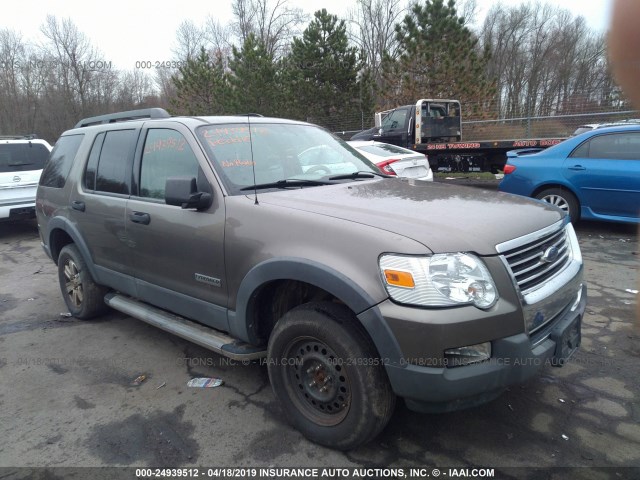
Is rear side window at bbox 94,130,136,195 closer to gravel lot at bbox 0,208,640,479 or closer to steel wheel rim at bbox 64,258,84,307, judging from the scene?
steel wheel rim at bbox 64,258,84,307

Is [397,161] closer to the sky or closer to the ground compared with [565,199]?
closer to the sky

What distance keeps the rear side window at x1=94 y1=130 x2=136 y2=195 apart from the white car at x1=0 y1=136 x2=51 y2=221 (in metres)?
5.82

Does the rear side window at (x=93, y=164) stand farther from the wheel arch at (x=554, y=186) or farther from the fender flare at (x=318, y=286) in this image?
the wheel arch at (x=554, y=186)

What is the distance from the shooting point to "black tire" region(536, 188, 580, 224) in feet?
23.7

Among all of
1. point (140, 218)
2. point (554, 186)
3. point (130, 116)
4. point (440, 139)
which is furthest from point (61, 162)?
point (440, 139)

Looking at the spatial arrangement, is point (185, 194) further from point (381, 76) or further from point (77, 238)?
point (381, 76)

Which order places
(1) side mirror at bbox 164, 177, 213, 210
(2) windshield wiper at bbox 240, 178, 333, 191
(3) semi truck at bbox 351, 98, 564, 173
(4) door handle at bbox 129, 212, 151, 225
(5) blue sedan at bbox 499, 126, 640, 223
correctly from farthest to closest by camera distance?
(3) semi truck at bbox 351, 98, 564, 173, (5) blue sedan at bbox 499, 126, 640, 223, (4) door handle at bbox 129, 212, 151, 225, (2) windshield wiper at bbox 240, 178, 333, 191, (1) side mirror at bbox 164, 177, 213, 210

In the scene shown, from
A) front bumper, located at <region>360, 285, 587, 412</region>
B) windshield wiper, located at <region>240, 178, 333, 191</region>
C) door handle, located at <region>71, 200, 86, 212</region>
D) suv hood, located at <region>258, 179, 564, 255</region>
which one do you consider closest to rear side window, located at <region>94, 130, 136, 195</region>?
door handle, located at <region>71, 200, 86, 212</region>

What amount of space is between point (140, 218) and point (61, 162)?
6.45ft

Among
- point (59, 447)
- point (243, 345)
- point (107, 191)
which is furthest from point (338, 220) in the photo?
point (107, 191)

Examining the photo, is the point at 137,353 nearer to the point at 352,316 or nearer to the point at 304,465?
the point at 304,465

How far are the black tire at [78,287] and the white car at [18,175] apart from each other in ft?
16.4

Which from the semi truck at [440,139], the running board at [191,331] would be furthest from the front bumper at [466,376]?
A: the semi truck at [440,139]

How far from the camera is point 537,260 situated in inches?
101
